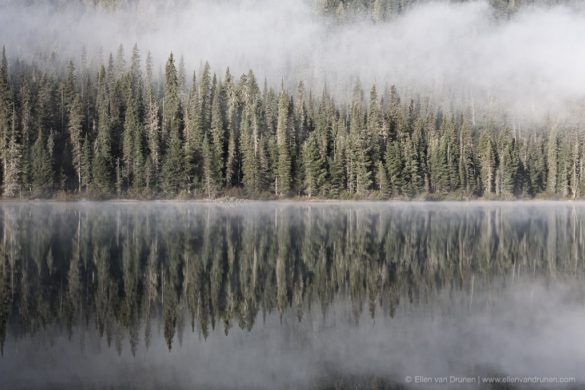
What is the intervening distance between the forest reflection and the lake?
0.08 meters

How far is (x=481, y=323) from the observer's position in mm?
17250

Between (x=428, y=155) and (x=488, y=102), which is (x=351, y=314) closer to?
(x=428, y=155)

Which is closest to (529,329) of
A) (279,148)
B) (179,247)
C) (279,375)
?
(279,375)

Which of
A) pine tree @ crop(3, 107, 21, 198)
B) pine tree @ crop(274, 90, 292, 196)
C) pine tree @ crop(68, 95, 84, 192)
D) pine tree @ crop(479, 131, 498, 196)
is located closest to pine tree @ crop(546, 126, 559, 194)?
pine tree @ crop(479, 131, 498, 196)

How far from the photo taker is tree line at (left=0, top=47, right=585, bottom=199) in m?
95.9

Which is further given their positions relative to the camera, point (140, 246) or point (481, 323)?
point (140, 246)

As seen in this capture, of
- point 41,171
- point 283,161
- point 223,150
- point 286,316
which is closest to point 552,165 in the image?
point 283,161

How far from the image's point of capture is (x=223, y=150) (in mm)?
103375

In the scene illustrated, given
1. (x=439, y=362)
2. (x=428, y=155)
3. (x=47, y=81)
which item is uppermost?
(x=47, y=81)

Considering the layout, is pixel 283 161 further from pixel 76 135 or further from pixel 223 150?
pixel 76 135

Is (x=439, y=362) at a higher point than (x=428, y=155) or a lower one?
lower

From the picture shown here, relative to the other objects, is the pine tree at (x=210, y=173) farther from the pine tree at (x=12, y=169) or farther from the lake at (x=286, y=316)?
the lake at (x=286, y=316)

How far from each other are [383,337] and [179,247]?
1643cm

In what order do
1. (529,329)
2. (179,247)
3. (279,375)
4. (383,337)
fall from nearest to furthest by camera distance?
(279,375) → (383,337) → (529,329) → (179,247)
